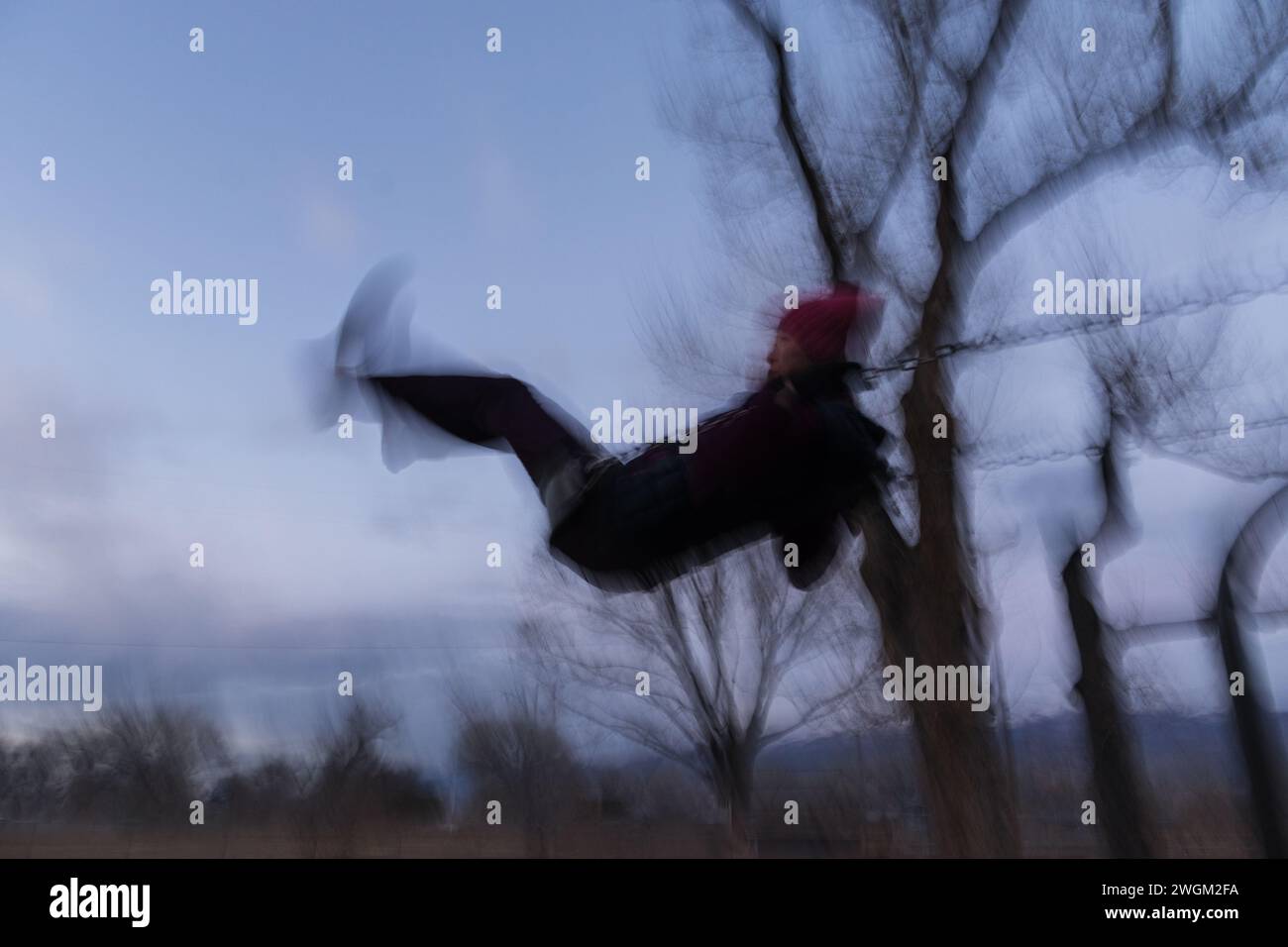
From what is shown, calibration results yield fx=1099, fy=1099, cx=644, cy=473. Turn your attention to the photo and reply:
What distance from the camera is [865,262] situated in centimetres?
326

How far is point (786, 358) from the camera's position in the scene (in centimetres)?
269

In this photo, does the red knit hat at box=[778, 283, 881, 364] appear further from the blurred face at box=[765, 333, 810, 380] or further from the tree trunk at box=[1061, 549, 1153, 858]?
the tree trunk at box=[1061, 549, 1153, 858]

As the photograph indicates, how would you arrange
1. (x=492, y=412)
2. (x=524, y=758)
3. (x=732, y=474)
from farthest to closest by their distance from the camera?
1. (x=524, y=758)
2. (x=492, y=412)
3. (x=732, y=474)

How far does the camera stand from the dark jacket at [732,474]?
2.65 meters

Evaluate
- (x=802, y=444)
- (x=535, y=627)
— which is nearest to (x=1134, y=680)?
(x=802, y=444)

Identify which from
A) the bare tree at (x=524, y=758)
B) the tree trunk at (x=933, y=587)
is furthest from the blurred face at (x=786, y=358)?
the bare tree at (x=524, y=758)

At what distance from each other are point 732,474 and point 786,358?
32 cm

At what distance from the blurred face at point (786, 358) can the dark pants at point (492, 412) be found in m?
0.51

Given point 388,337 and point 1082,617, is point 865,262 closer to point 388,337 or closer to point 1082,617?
point 1082,617

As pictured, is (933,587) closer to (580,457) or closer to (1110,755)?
(1110,755)

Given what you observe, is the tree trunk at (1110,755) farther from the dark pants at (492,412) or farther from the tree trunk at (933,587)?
the dark pants at (492,412)

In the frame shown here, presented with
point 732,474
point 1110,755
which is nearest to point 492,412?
point 732,474

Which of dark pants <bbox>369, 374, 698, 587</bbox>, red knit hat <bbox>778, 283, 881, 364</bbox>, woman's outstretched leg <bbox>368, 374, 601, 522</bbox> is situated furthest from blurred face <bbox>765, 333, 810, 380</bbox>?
woman's outstretched leg <bbox>368, 374, 601, 522</bbox>

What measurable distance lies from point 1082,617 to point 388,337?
2062 mm
